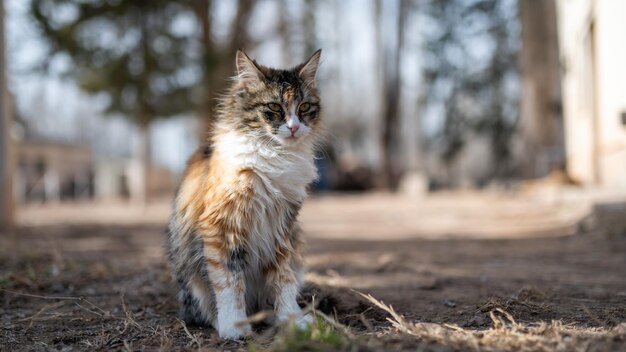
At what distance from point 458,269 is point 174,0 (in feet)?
32.3

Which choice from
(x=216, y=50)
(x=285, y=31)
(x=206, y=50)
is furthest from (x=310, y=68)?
(x=285, y=31)

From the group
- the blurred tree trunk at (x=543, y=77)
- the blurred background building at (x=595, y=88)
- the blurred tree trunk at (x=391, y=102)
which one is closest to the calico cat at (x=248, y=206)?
the blurred background building at (x=595, y=88)

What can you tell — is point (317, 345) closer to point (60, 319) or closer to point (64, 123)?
point (60, 319)

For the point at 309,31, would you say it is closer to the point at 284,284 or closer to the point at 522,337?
the point at 284,284

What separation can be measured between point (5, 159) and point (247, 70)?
519 centimetres

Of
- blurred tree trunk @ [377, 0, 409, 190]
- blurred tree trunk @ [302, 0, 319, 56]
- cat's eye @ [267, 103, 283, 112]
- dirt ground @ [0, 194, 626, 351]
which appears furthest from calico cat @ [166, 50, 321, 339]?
blurred tree trunk @ [377, 0, 409, 190]

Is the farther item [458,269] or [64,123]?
[64,123]

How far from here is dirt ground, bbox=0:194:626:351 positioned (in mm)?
2500

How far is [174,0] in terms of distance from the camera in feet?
40.2

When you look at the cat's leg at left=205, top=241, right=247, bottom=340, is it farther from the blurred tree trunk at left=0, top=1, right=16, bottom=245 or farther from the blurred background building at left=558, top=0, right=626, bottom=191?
the blurred background building at left=558, top=0, right=626, bottom=191

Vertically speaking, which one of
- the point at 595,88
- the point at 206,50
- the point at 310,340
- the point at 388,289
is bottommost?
the point at 388,289

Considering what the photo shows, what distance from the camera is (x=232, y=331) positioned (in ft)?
A: 8.93

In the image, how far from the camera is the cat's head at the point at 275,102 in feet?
9.73

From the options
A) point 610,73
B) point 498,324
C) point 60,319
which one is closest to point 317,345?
point 498,324
